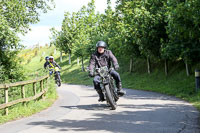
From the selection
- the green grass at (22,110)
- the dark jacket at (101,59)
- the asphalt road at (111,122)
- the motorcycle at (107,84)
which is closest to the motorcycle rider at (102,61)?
the dark jacket at (101,59)

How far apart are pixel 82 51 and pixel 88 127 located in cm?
2996

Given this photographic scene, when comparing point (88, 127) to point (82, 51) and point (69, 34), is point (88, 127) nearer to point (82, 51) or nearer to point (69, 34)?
point (82, 51)

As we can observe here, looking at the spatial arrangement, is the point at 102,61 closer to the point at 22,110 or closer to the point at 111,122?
the point at 111,122

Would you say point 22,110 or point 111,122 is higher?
point 22,110

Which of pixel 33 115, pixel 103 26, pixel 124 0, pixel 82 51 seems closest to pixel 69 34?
pixel 103 26

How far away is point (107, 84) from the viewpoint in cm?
846

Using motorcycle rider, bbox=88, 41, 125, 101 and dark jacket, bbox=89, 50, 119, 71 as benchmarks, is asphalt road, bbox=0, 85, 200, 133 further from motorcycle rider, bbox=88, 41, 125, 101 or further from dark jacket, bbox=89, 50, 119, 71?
dark jacket, bbox=89, 50, 119, 71

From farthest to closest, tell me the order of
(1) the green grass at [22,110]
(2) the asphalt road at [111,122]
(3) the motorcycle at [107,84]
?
(3) the motorcycle at [107,84] → (1) the green grass at [22,110] → (2) the asphalt road at [111,122]

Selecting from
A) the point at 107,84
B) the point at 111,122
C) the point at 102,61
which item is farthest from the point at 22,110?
the point at 111,122

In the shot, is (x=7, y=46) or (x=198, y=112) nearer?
(x=198, y=112)

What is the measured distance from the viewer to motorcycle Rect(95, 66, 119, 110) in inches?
329

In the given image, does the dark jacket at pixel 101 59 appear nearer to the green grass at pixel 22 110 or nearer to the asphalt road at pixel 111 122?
the asphalt road at pixel 111 122

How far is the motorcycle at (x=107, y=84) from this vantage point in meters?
8.37

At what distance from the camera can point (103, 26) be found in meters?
40.8
